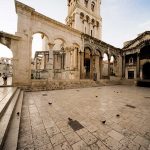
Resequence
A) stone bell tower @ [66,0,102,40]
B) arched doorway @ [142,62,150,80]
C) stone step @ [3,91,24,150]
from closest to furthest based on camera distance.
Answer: stone step @ [3,91,24,150] < arched doorway @ [142,62,150,80] < stone bell tower @ [66,0,102,40]

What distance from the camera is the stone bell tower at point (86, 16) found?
2209 centimetres

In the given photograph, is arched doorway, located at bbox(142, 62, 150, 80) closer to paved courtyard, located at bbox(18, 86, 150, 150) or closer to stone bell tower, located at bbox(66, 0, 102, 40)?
stone bell tower, located at bbox(66, 0, 102, 40)

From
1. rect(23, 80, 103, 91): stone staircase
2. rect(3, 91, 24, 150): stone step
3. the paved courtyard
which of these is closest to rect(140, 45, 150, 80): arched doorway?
rect(23, 80, 103, 91): stone staircase

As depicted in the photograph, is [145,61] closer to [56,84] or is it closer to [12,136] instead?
[56,84]

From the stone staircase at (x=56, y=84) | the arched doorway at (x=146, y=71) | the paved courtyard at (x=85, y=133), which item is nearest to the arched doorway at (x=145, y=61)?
the arched doorway at (x=146, y=71)

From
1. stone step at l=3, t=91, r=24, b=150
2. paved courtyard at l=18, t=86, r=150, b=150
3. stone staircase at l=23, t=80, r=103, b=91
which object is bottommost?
paved courtyard at l=18, t=86, r=150, b=150

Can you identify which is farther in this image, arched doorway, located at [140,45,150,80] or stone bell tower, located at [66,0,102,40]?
stone bell tower, located at [66,0,102,40]

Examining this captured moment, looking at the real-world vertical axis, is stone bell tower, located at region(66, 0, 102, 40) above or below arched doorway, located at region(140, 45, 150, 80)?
above

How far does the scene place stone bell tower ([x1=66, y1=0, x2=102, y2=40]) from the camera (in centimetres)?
2209

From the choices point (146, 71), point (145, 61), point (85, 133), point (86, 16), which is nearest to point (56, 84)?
point (85, 133)

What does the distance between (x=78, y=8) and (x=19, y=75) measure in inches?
795

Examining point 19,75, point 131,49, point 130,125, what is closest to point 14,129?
point 130,125

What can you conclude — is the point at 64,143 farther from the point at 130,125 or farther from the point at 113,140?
the point at 130,125

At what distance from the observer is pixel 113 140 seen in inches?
99.6
